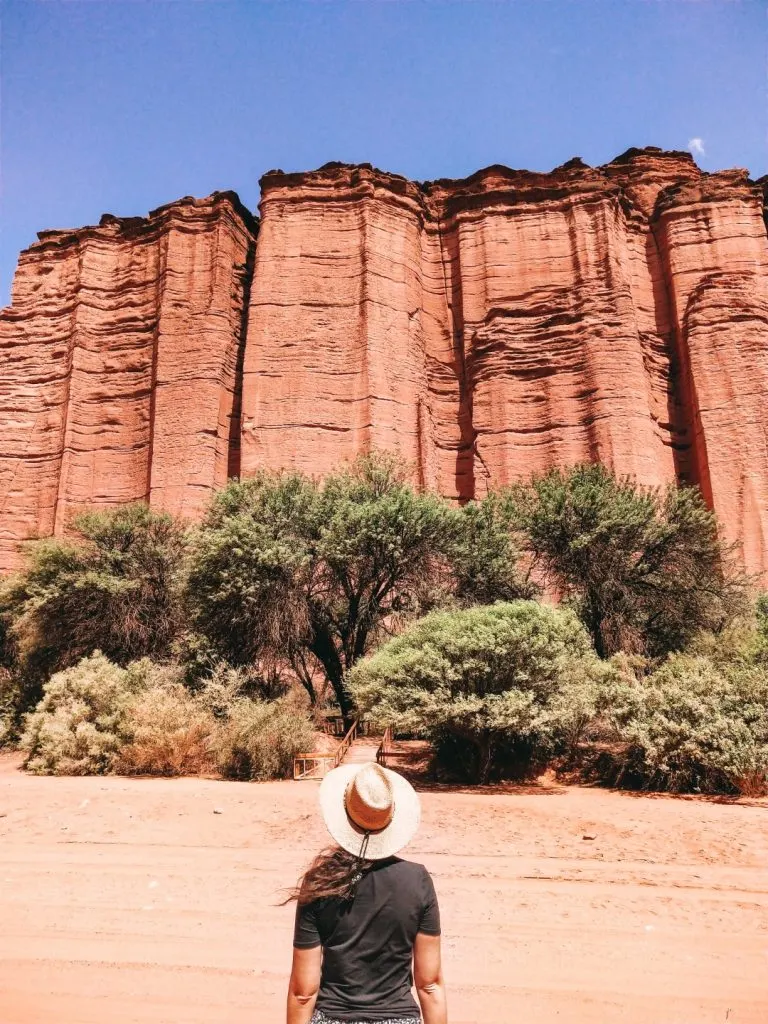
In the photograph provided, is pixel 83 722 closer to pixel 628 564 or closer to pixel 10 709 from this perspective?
pixel 10 709

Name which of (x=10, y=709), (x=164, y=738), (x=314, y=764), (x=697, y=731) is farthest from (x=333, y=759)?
(x=10, y=709)

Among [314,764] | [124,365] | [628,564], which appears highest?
[124,365]

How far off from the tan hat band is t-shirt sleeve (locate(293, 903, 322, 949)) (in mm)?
305

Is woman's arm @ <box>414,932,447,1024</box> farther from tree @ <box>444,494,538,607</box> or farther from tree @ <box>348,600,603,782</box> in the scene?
tree @ <box>444,494,538,607</box>

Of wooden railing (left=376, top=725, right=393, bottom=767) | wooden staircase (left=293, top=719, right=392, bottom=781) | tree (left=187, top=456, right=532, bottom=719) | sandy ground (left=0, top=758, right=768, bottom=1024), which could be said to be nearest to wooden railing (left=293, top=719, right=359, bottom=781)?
wooden staircase (left=293, top=719, right=392, bottom=781)

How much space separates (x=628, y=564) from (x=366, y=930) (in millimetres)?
18732

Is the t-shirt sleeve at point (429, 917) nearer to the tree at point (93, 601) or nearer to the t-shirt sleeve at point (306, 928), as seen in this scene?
the t-shirt sleeve at point (306, 928)

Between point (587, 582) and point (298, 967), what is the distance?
18237mm

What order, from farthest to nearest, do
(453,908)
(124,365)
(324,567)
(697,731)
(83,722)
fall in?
(124,365), (324,567), (83,722), (697,731), (453,908)

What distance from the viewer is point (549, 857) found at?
7074 mm

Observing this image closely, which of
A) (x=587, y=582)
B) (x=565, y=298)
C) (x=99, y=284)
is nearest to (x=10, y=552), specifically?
(x=99, y=284)

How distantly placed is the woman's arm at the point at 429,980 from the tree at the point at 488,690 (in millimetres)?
8947

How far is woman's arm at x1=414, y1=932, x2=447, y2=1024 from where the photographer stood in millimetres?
2342

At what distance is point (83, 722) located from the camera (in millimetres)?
13641
